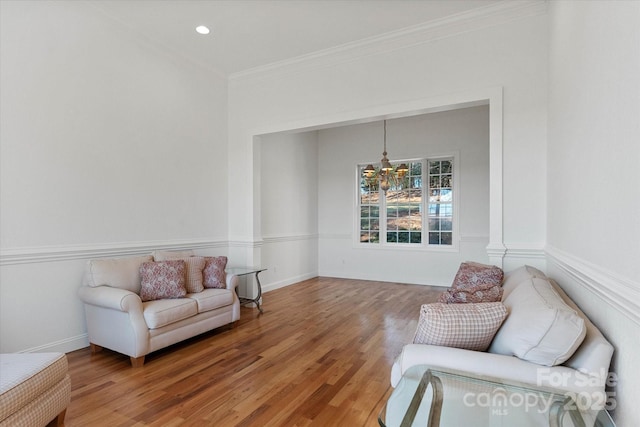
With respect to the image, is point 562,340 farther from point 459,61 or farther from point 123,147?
point 123,147

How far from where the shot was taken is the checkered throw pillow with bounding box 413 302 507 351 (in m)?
1.61

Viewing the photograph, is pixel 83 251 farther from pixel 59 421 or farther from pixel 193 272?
pixel 59 421

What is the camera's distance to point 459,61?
353 centimetres

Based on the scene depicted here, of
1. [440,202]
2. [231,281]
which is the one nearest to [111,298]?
[231,281]

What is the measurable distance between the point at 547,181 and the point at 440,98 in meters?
1.34

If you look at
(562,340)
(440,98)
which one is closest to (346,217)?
(440,98)

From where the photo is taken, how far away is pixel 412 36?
12.3 ft

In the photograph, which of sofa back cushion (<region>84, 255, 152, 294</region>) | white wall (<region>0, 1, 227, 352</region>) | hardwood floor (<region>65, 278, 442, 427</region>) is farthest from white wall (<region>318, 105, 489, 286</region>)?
sofa back cushion (<region>84, 255, 152, 294</region>)

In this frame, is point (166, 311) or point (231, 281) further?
point (231, 281)

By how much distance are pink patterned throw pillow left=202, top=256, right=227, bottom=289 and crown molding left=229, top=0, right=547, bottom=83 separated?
105 inches

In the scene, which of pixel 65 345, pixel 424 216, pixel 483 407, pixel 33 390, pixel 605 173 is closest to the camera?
pixel 483 407

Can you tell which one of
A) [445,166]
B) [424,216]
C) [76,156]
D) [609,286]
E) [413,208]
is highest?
[445,166]

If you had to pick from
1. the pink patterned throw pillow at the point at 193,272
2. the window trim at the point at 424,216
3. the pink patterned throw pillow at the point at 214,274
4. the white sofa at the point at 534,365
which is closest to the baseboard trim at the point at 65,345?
the pink patterned throw pillow at the point at 193,272

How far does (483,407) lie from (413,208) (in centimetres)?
553
